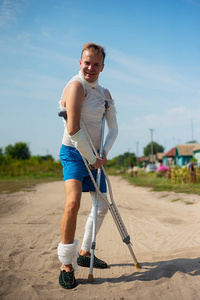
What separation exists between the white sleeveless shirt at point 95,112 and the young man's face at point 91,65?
0.19 ft

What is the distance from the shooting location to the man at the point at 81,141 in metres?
2.77

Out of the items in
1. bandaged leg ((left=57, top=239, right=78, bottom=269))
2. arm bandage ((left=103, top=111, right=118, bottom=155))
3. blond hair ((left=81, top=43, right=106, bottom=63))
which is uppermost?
blond hair ((left=81, top=43, right=106, bottom=63))

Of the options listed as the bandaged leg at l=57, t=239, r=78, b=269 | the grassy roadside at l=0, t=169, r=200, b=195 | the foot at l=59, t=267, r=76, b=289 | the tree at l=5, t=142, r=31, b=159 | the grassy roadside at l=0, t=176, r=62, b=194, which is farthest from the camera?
the tree at l=5, t=142, r=31, b=159

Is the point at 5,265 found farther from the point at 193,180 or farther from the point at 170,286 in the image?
the point at 193,180

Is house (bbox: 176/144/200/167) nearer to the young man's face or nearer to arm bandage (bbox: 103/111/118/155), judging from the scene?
arm bandage (bbox: 103/111/118/155)

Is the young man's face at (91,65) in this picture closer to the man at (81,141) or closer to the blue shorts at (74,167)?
the man at (81,141)

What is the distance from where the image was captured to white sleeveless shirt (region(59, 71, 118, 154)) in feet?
9.88

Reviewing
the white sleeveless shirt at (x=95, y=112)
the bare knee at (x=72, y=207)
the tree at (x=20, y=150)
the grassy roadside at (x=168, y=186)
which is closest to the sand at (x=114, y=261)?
the bare knee at (x=72, y=207)

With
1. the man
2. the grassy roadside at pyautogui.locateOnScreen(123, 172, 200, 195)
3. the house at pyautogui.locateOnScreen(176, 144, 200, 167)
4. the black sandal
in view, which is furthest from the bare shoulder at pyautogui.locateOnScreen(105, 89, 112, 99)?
the house at pyautogui.locateOnScreen(176, 144, 200, 167)

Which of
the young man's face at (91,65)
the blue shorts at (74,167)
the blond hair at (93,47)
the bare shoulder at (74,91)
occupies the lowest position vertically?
the blue shorts at (74,167)

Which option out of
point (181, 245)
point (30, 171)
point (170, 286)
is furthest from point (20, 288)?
point (30, 171)

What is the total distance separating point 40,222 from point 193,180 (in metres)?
9.34

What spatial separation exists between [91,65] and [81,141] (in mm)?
795

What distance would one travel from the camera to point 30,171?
34.8m
